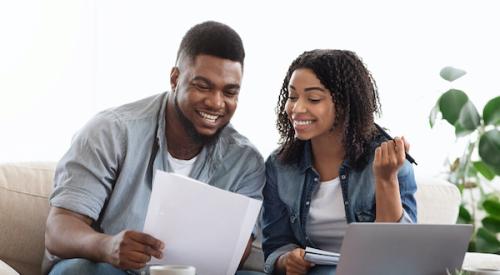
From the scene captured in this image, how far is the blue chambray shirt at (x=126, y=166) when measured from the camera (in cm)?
214

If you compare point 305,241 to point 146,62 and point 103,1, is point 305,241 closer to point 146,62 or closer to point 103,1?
point 146,62

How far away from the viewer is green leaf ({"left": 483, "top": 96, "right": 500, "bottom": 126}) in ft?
10.4

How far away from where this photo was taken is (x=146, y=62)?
12.5 feet

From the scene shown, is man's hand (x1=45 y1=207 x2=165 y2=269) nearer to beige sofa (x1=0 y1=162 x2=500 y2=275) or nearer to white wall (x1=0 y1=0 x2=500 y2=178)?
beige sofa (x1=0 y1=162 x2=500 y2=275)

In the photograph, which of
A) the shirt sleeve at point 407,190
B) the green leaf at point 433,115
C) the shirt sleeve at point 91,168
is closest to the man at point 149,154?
the shirt sleeve at point 91,168

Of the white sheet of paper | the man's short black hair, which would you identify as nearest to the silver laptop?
the white sheet of paper

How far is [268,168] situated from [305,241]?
0.82ft

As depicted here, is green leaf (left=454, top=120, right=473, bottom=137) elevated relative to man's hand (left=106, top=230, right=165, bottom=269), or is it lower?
elevated

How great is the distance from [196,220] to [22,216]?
2.22ft

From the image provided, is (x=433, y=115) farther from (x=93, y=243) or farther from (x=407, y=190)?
(x=93, y=243)

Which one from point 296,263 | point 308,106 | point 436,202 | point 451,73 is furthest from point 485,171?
point 296,263

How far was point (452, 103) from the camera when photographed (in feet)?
10.5

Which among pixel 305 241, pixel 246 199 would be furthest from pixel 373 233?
pixel 305 241

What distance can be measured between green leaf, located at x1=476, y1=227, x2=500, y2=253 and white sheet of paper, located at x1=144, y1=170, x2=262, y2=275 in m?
1.50
